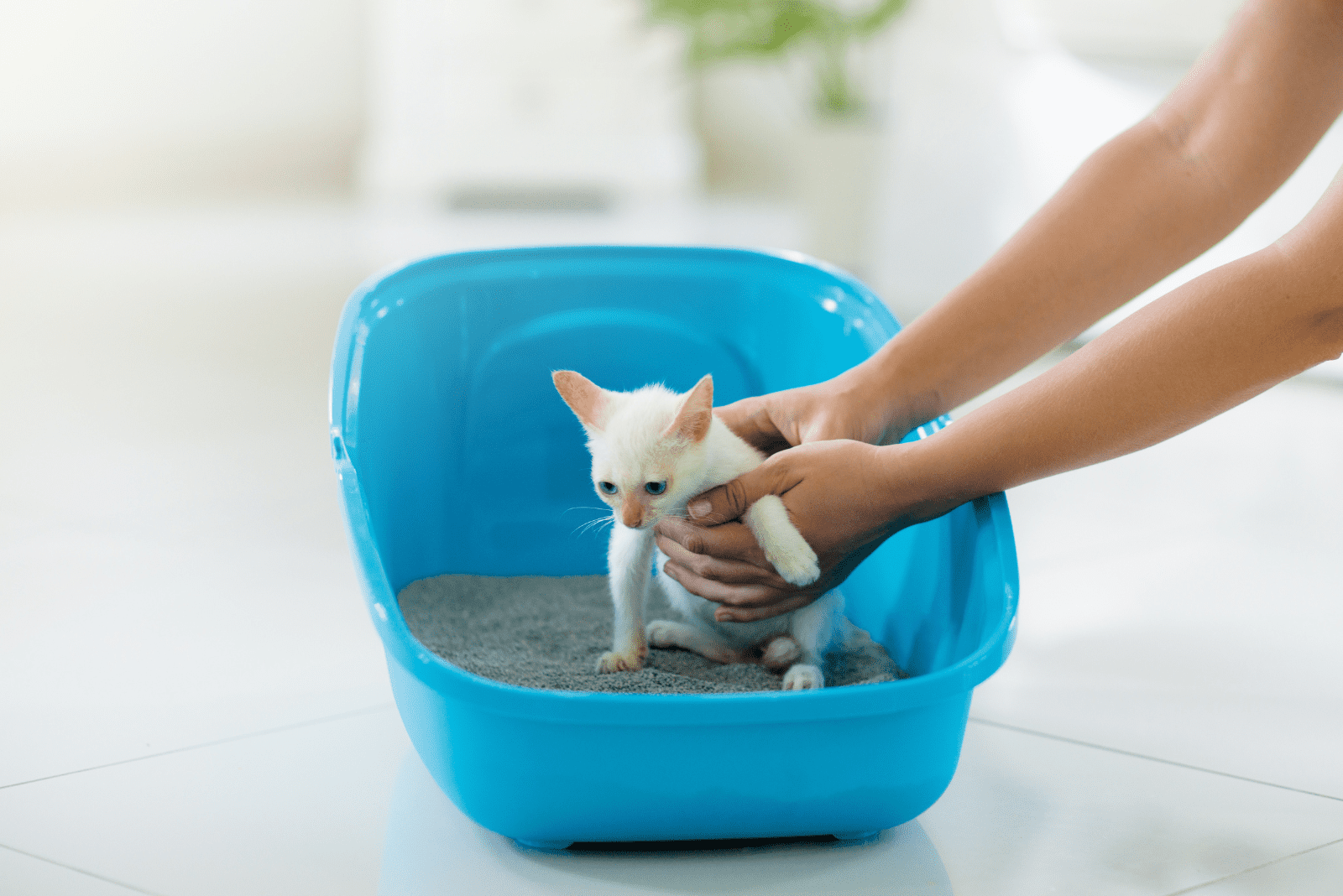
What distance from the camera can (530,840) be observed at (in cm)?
69

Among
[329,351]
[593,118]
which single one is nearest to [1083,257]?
[329,351]

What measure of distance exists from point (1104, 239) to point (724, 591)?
0.42m

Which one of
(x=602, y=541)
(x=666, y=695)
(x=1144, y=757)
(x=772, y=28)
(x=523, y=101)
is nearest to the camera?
(x=666, y=695)

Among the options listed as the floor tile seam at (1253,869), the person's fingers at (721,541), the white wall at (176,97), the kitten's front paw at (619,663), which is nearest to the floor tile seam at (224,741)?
the kitten's front paw at (619,663)

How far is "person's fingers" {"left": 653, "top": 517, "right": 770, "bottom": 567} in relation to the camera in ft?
2.61

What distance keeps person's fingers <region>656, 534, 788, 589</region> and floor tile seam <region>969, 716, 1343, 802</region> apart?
0.24m

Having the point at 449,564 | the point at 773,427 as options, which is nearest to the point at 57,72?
the point at 449,564

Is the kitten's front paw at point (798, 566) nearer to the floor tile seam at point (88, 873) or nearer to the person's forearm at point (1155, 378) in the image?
the person's forearm at point (1155, 378)

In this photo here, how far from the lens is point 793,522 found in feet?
2.56

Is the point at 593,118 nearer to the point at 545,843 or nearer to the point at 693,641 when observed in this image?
the point at 693,641

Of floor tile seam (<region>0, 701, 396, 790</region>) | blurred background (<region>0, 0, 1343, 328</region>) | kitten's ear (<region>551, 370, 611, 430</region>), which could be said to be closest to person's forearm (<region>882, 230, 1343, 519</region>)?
kitten's ear (<region>551, 370, 611, 430</region>)

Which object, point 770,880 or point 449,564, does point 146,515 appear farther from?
point 770,880

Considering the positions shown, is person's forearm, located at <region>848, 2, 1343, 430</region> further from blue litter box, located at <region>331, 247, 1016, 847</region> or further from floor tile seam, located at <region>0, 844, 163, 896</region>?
floor tile seam, located at <region>0, 844, 163, 896</region>

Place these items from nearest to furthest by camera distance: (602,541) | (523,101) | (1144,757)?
(1144,757), (602,541), (523,101)
